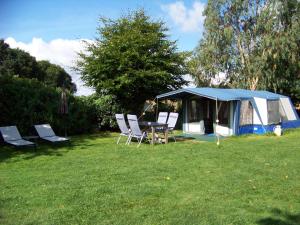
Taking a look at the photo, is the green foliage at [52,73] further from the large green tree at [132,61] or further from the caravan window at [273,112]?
the caravan window at [273,112]

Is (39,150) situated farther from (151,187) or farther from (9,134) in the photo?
(151,187)

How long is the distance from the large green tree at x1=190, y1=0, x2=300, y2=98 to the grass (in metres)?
15.4

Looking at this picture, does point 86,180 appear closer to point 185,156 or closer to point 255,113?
point 185,156

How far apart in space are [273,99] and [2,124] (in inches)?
426

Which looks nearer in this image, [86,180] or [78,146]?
[86,180]

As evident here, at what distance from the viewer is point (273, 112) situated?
15.5 metres

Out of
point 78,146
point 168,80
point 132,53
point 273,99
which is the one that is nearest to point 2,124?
point 78,146

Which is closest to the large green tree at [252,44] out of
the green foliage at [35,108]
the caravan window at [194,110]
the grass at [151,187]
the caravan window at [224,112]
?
the caravan window at [194,110]

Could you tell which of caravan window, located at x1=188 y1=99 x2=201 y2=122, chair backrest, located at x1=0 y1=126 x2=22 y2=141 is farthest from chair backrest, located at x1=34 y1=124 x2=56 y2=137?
caravan window, located at x1=188 y1=99 x2=201 y2=122

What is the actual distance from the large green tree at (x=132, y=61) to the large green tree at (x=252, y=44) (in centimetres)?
633

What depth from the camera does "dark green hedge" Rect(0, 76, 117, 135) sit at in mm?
12234

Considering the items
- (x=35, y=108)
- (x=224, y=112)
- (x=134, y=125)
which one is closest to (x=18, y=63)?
(x=35, y=108)

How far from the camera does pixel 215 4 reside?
24578 millimetres

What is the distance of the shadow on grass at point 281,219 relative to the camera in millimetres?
4090
